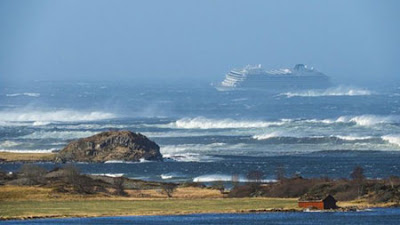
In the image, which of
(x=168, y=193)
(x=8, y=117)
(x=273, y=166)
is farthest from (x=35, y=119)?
Result: (x=168, y=193)

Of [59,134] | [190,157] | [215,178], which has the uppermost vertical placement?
[59,134]

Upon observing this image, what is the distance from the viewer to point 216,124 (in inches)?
4847

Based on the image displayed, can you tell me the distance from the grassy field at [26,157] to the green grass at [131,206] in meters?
23.4

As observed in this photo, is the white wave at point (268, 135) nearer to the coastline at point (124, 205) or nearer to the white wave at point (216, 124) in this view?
the white wave at point (216, 124)

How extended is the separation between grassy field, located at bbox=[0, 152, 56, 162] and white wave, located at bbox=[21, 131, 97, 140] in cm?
1398

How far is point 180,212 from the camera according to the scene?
209 feet

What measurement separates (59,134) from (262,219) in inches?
2145

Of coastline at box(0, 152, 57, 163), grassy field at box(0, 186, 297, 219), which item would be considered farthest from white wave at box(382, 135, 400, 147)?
grassy field at box(0, 186, 297, 219)

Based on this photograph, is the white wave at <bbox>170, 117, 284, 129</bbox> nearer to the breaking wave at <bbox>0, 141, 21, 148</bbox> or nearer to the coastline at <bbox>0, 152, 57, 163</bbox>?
the breaking wave at <bbox>0, 141, 21, 148</bbox>

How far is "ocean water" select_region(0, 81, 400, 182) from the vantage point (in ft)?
284

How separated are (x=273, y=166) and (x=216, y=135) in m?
25.5

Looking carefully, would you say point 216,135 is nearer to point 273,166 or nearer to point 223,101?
point 273,166

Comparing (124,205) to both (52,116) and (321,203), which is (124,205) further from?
(52,116)

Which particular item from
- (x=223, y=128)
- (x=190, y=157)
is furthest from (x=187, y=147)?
(x=223, y=128)
